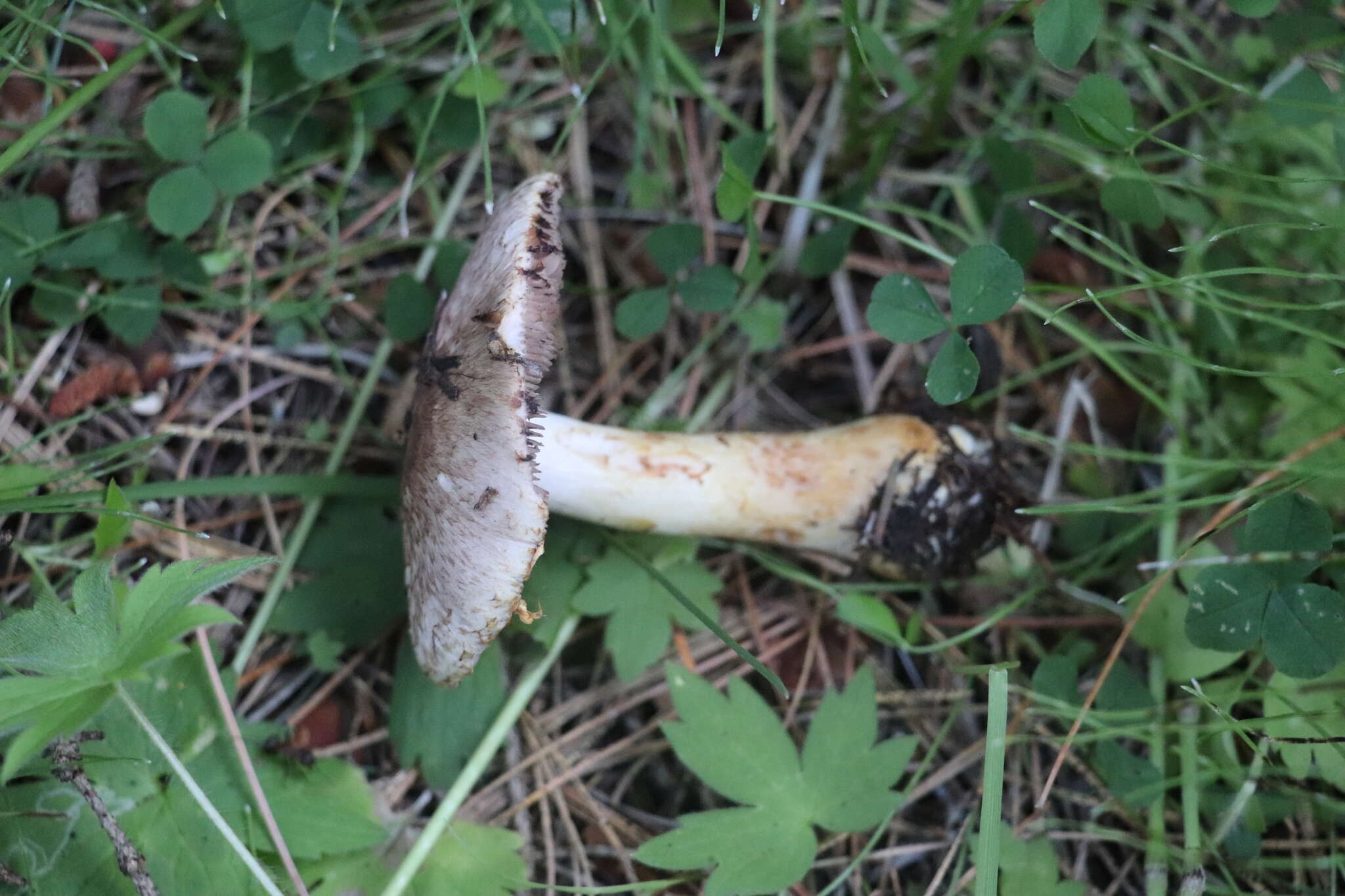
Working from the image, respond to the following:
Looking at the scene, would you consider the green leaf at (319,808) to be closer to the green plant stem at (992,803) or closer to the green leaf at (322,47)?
the green plant stem at (992,803)

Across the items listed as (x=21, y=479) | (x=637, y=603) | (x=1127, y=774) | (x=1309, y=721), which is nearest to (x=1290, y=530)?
(x=1309, y=721)

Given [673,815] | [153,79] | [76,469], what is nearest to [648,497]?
[673,815]

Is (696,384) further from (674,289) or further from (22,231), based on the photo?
(22,231)

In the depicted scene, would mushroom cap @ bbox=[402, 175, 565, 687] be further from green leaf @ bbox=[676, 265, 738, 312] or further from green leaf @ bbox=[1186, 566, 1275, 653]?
green leaf @ bbox=[1186, 566, 1275, 653]

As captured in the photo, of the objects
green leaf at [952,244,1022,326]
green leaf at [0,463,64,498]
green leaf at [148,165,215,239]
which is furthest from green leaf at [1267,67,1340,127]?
green leaf at [0,463,64,498]

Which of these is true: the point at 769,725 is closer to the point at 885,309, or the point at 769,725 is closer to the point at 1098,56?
the point at 885,309

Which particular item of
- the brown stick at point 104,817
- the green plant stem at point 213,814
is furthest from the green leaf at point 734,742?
the brown stick at point 104,817

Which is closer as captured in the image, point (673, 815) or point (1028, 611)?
point (673, 815)
